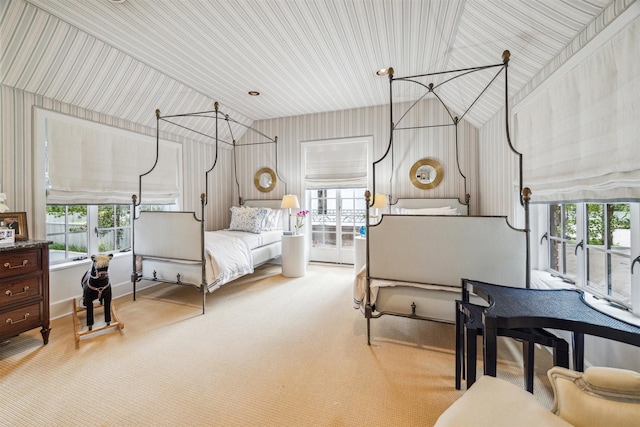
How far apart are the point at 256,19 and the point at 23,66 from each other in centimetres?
A: 219

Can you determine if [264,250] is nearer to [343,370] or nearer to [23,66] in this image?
[343,370]

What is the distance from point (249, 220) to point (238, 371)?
281 cm

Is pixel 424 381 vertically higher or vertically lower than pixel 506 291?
lower

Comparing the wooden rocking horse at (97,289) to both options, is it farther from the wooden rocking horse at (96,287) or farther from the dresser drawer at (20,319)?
the dresser drawer at (20,319)

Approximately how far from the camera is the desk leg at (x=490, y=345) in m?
1.30

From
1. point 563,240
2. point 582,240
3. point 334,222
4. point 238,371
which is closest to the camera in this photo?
point 238,371

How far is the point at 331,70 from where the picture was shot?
343 cm

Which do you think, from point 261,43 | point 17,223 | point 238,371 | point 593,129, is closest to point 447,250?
point 593,129

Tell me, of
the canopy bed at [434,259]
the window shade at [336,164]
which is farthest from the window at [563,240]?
the window shade at [336,164]

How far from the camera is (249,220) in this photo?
4.51 m

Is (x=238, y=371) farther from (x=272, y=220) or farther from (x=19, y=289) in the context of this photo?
(x=272, y=220)

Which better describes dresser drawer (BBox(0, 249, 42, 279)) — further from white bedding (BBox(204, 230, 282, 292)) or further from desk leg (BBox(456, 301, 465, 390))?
desk leg (BBox(456, 301, 465, 390))

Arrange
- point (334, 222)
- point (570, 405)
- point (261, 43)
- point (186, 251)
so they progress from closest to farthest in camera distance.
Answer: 1. point (570, 405)
2. point (261, 43)
3. point (186, 251)
4. point (334, 222)

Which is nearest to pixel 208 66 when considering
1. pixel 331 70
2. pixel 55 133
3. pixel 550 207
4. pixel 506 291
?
pixel 331 70
